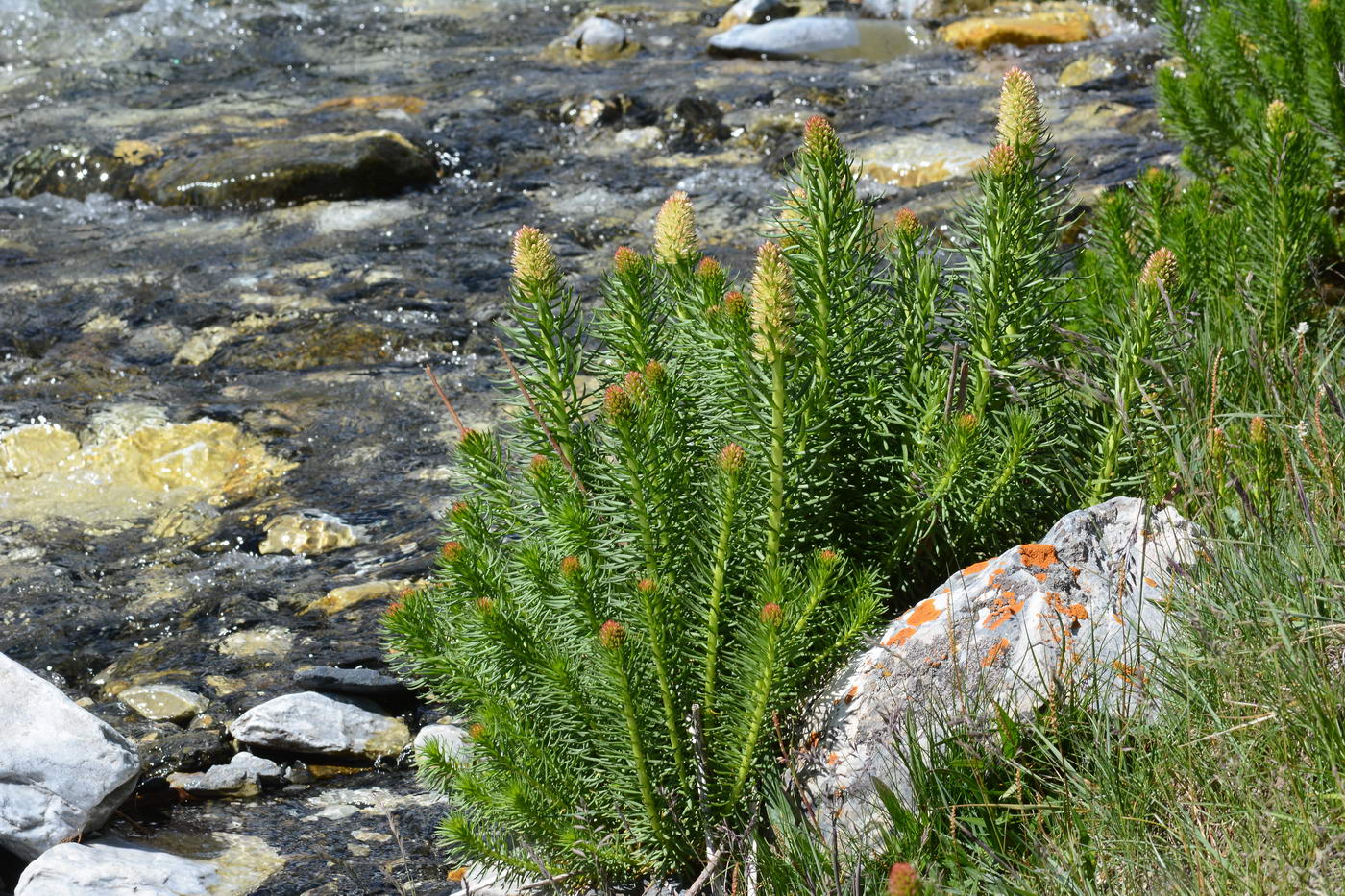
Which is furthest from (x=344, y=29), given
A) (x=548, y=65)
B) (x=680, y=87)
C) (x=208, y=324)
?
(x=208, y=324)

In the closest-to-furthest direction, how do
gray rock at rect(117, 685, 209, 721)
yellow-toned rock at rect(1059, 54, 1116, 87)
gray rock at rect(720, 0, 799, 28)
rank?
gray rock at rect(117, 685, 209, 721) → yellow-toned rock at rect(1059, 54, 1116, 87) → gray rock at rect(720, 0, 799, 28)

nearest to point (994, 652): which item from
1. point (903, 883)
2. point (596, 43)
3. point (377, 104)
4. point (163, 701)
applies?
point (903, 883)

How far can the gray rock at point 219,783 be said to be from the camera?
3.60 m

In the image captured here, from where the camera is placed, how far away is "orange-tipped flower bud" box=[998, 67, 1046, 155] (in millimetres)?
2727

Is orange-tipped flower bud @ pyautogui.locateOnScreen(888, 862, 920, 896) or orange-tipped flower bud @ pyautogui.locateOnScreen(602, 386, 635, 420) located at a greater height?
orange-tipped flower bud @ pyautogui.locateOnScreen(602, 386, 635, 420)

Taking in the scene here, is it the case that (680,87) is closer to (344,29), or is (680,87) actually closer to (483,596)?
(344,29)

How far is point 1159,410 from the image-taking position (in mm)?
2969

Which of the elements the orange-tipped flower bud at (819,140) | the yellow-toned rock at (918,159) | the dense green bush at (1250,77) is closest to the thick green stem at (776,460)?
the orange-tipped flower bud at (819,140)

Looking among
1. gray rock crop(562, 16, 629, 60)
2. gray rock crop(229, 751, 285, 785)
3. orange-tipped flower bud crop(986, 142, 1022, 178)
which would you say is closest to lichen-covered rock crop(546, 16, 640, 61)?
gray rock crop(562, 16, 629, 60)

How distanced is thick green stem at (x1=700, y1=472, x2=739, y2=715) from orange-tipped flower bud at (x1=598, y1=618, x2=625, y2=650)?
251 millimetres

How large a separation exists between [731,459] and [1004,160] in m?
0.97

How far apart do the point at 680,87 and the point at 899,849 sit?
28.2ft

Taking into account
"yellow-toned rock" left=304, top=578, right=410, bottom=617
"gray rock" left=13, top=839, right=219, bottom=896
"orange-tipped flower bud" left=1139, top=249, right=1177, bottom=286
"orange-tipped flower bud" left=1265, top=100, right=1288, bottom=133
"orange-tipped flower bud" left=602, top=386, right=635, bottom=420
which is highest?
"orange-tipped flower bud" left=1265, top=100, right=1288, bottom=133

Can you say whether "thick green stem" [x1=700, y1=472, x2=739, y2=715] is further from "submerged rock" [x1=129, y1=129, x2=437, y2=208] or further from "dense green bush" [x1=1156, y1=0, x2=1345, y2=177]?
"submerged rock" [x1=129, y1=129, x2=437, y2=208]
